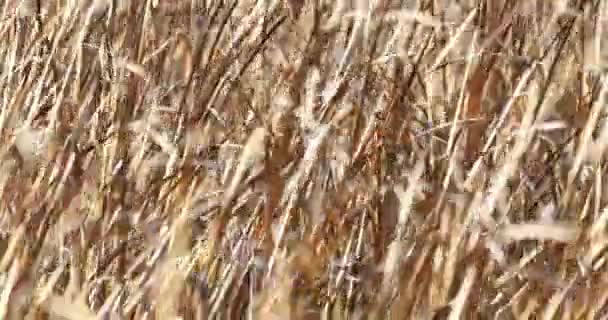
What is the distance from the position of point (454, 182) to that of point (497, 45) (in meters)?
0.20

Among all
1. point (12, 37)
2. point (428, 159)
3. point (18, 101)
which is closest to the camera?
point (428, 159)

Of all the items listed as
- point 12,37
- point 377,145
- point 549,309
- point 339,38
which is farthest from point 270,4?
point 549,309

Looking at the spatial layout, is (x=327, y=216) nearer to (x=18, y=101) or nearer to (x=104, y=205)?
(x=104, y=205)

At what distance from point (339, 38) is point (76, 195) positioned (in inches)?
13.3

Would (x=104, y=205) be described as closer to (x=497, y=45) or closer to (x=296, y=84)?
(x=296, y=84)

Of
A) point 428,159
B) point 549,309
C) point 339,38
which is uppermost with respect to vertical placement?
point 339,38

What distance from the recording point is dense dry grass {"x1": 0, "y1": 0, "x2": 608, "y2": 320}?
92cm

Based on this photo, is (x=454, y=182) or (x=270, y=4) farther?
(x=270, y=4)

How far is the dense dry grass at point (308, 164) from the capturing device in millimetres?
923

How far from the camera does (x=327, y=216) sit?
98cm

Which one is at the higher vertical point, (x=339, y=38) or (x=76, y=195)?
(x=339, y=38)

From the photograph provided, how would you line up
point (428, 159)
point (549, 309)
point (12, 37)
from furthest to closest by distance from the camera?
1. point (12, 37)
2. point (428, 159)
3. point (549, 309)

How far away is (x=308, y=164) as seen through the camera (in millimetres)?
947

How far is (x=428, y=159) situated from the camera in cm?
102
